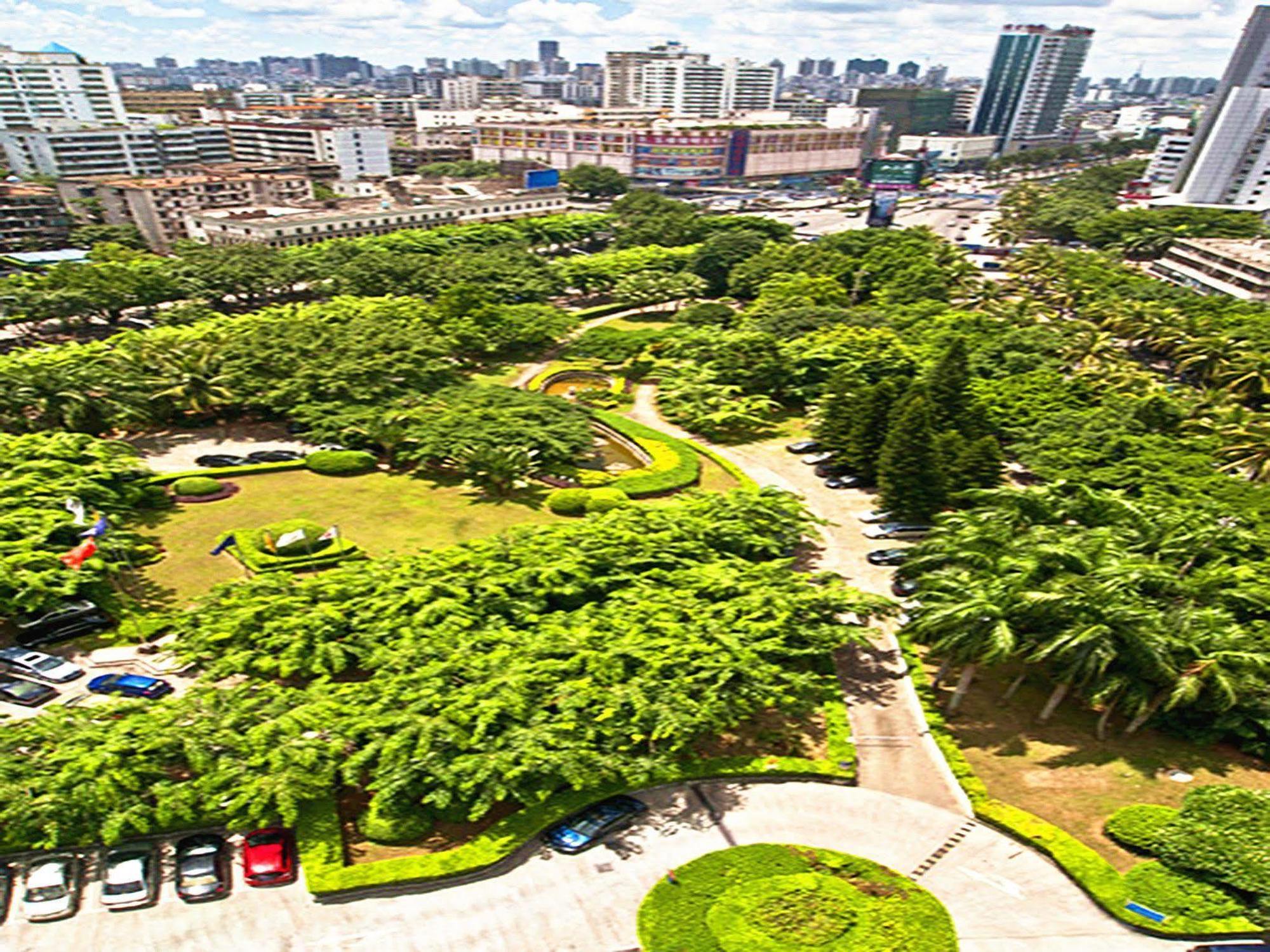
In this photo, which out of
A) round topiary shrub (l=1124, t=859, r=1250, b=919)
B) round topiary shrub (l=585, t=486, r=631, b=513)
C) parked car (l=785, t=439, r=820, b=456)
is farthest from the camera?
parked car (l=785, t=439, r=820, b=456)

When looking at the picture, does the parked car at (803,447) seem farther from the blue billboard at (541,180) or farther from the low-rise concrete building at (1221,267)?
the blue billboard at (541,180)

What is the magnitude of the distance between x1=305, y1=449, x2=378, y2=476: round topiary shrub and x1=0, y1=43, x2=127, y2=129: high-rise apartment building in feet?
543

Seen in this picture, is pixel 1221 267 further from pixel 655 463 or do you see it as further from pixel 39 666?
pixel 39 666

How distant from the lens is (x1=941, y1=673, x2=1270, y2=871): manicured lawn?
30547 millimetres

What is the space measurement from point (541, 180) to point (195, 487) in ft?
392

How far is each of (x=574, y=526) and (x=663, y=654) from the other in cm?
1201

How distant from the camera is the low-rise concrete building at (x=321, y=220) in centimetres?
10694

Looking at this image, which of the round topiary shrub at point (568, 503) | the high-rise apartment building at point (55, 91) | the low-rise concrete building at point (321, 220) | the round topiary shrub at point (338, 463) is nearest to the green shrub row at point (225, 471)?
the round topiary shrub at point (338, 463)

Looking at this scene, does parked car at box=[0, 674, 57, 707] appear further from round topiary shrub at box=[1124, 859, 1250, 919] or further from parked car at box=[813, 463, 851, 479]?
parked car at box=[813, 463, 851, 479]

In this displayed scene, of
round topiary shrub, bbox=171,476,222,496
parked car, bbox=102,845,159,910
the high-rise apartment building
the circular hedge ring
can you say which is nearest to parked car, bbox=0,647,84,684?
parked car, bbox=102,845,159,910

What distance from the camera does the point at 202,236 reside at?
114 m

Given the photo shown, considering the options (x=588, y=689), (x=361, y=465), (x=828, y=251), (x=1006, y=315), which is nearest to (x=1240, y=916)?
(x=588, y=689)

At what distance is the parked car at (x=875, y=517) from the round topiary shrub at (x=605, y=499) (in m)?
16.2

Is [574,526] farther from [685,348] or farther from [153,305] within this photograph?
[153,305]
